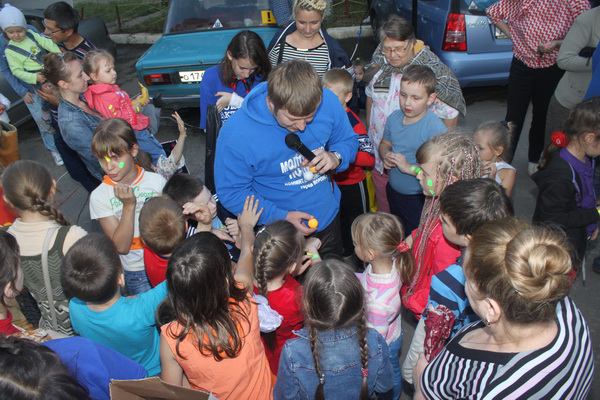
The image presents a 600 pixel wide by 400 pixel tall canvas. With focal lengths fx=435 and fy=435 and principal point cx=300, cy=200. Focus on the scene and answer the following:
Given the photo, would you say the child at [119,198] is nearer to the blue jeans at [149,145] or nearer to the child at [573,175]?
the blue jeans at [149,145]

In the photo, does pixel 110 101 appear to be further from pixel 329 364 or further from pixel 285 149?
pixel 329 364

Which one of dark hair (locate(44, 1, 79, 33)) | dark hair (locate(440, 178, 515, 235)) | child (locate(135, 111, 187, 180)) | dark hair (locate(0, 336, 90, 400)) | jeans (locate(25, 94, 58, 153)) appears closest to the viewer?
dark hair (locate(0, 336, 90, 400))

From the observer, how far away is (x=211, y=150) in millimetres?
3445

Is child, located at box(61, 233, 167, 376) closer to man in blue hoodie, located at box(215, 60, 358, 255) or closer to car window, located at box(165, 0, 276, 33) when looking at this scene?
man in blue hoodie, located at box(215, 60, 358, 255)

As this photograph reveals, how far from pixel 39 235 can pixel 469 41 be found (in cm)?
530

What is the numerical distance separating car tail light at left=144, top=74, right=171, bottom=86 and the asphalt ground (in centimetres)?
87

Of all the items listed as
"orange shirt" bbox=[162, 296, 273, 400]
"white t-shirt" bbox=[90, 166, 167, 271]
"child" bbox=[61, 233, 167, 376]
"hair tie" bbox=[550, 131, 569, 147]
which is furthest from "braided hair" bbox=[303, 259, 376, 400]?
"hair tie" bbox=[550, 131, 569, 147]

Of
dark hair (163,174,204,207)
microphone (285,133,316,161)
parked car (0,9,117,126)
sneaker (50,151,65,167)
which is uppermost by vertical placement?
microphone (285,133,316,161)

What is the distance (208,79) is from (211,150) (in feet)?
2.26

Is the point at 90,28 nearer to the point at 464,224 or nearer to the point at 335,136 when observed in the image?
the point at 335,136

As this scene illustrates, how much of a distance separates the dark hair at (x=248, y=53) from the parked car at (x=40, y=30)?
4.85 meters

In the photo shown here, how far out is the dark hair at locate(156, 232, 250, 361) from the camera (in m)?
1.79

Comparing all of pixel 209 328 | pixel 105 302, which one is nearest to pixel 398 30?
pixel 209 328

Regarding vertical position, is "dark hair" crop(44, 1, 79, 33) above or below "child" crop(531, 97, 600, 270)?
above
